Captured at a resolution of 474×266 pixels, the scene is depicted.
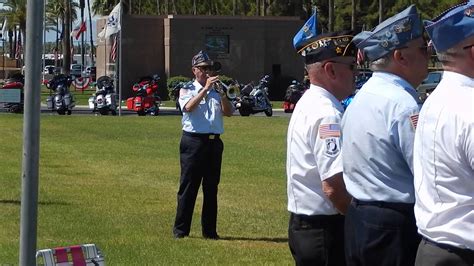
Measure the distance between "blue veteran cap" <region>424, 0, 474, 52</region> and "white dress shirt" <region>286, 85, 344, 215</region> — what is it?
130 cm

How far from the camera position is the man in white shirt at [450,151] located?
13.9 ft

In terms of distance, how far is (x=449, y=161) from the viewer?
4.29 m

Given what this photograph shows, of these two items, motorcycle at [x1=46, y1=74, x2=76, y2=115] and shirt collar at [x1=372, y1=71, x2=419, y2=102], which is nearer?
shirt collar at [x1=372, y1=71, x2=419, y2=102]

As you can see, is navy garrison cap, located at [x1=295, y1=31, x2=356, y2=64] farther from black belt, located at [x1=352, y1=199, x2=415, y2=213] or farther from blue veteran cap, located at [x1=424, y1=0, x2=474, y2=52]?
blue veteran cap, located at [x1=424, y1=0, x2=474, y2=52]

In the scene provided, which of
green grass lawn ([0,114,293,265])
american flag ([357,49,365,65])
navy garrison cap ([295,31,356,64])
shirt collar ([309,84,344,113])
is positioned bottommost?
green grass lawn ([0,114,293,265])

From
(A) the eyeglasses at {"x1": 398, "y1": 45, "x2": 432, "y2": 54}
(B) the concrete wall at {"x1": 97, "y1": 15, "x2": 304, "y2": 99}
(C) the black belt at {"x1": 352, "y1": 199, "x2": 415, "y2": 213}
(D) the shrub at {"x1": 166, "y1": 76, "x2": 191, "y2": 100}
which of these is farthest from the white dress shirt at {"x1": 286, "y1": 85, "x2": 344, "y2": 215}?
(B) the concrete wall at {"x1": 97, "y1": 15, "x2": 304, "y2": 99}

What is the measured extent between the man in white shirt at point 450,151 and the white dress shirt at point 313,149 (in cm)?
121

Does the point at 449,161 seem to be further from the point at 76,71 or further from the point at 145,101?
the point at 76,71

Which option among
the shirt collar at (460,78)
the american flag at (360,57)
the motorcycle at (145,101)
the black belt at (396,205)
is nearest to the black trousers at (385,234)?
the black belt at (396,205)

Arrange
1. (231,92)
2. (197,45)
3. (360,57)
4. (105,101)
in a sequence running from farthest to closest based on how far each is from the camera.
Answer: (197,45) → (105,101) → (231,92) → (360,57)

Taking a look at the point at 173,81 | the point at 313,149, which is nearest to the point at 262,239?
the point at 313,149

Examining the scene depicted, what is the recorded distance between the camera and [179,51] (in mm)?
51406

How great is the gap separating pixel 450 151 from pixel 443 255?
0.46m

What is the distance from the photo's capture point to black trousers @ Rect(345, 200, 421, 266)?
16.6 feet
